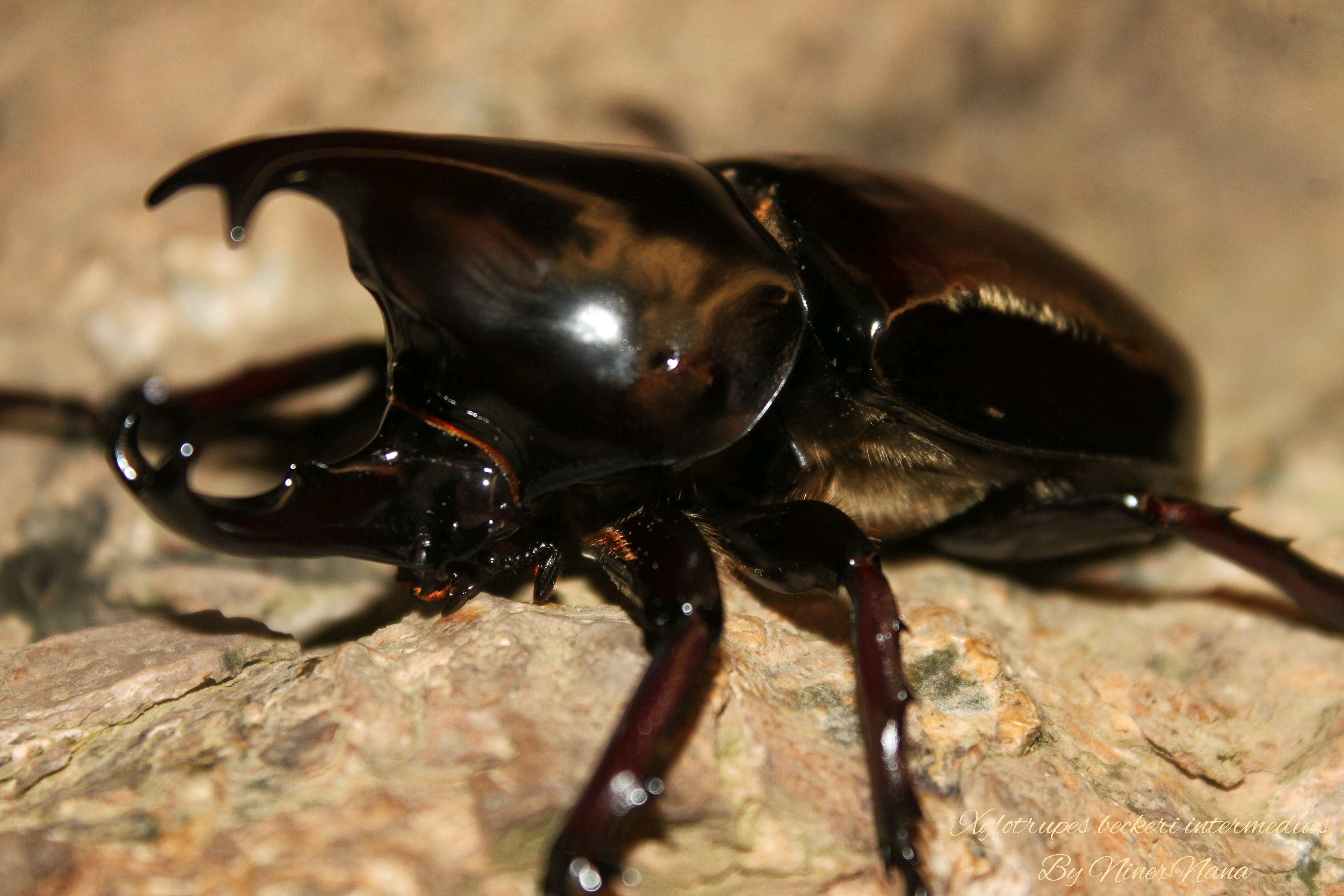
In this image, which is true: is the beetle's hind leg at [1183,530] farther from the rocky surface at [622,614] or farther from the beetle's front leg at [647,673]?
the beetle's front leg at [647,673]

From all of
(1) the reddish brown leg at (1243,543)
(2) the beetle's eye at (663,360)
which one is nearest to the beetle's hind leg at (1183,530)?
(1) the reddish brown leg at (1243,543)

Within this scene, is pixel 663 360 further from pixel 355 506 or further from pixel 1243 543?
pixel 1243 543

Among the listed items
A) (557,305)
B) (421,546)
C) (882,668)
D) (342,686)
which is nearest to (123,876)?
(342,686)

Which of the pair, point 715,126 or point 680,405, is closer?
point 680,405

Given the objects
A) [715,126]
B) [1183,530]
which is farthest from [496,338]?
[715,126]

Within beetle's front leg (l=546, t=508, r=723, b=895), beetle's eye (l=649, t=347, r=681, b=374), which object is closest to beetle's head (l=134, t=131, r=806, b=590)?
beetle's eye (l=649, t=347, r=681, b=374)

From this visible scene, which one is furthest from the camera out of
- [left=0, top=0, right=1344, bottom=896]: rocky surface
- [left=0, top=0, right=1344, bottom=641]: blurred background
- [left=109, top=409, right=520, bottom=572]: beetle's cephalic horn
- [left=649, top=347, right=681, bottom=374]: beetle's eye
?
[left=0, top=0, right=1344, bottom=641]: blurred background

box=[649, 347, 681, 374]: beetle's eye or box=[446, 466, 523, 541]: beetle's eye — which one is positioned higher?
box=[649, 347, 681, 374]: beetle's eye

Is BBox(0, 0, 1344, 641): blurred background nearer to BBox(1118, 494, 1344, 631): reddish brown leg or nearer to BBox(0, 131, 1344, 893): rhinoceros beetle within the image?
BBox(1118, 494, 1344, 631): reddish brown leg
